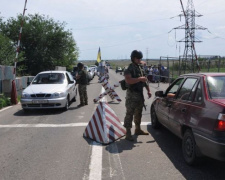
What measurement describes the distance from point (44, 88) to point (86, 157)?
5.86 meters

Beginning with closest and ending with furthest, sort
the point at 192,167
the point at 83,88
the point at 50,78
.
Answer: the point at 192,167, the point at 50,78, the point at 83,88

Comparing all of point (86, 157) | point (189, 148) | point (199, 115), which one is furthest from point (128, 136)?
point (199, 115)

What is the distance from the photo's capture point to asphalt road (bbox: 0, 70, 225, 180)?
4.28 m

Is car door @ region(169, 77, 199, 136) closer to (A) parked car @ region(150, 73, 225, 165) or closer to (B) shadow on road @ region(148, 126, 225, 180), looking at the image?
(A) parked car @ region(150, 73, 225, 165)

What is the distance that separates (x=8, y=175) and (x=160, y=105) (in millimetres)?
3592

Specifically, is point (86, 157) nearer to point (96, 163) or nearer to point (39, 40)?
point (96, 163)

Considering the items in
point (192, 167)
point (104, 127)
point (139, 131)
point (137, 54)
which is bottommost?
point (192, 167)

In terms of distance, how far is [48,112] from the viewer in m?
10.1

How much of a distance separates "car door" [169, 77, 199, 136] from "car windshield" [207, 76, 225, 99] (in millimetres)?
282

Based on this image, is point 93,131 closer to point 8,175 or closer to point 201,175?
point 8,175

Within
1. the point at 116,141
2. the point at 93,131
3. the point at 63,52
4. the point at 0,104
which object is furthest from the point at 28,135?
the point at 63,52

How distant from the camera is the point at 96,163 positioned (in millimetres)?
4754

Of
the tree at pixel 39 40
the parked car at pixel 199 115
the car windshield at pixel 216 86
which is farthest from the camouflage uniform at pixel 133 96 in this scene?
the tree at pixel 39 40

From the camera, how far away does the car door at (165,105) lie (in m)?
5.95
